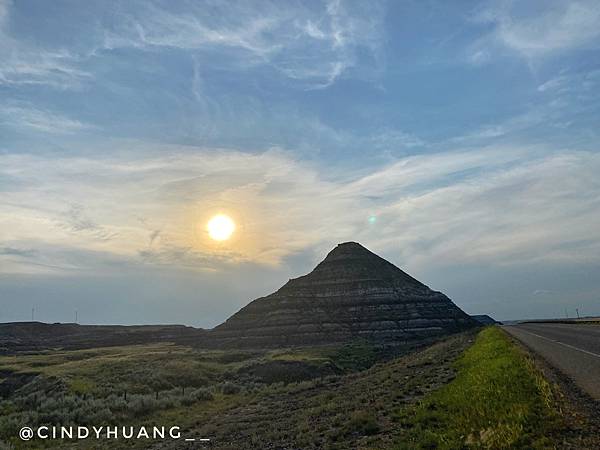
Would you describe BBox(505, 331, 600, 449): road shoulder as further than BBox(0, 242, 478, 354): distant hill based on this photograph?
No

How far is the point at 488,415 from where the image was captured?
45.2ft

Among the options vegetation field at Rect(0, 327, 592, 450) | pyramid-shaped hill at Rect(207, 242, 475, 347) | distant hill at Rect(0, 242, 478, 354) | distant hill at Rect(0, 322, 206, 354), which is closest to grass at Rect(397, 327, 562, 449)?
vegetation field at Rect(0, 327, 592, 450)

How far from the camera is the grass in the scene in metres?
11.7

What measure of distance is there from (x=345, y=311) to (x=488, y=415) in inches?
4162

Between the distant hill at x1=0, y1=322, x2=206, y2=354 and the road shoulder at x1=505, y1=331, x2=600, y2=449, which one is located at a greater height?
the distant hill at x1=0, y1=322, x2=206, y2=354

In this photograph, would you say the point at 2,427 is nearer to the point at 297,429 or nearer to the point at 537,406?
the point at 297,429

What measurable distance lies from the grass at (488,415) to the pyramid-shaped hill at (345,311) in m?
84.4

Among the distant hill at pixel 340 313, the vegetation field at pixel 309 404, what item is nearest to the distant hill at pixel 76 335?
the distant hill at pixel 340 313

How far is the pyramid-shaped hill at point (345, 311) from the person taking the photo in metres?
107

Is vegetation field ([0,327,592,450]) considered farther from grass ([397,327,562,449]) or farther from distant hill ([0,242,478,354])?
distant hill ([0,242,478,354])

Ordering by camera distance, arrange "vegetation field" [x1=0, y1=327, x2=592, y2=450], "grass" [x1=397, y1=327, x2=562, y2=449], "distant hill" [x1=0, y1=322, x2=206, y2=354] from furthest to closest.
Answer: "distant hill" [x1=0, y1=322, x2=206, y2=354] → "vegetation field" [x1=0, y1=327, x2=592, y2=450] → "grass" [x1=397, y1=327, x2=562, y2=449]

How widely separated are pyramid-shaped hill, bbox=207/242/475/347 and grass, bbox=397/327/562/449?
84.4 m

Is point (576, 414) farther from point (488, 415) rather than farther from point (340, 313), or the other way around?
point (340, 313)

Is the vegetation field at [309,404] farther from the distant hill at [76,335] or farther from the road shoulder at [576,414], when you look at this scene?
the distant hill at [76,335]
